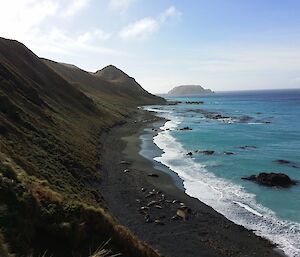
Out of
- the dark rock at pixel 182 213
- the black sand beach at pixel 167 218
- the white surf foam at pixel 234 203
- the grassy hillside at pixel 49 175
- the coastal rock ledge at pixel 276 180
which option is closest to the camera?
the grassy hillside at pixel 49 175

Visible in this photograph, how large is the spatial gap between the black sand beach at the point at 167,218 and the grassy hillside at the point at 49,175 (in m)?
2.26

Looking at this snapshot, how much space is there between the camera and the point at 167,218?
104 ft

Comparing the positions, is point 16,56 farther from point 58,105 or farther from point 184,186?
point 184,186

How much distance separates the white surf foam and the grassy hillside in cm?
1041

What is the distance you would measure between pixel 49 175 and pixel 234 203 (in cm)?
1707

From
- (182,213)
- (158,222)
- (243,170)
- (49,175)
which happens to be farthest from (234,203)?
(49,175)

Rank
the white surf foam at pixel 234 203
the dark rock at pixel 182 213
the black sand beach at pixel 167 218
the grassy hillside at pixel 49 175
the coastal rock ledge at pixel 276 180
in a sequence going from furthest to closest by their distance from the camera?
the coastal rock ledge at pixel 276 180
the dark rock at pixel 182 213
the white surf foam at pixel 234 203
the black sand beach at pixel 167 218
the grassy hillside at pixel 49 175

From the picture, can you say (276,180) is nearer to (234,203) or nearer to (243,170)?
(243,170)

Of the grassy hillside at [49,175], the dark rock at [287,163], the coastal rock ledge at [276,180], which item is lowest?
the dark rock at [287,163]

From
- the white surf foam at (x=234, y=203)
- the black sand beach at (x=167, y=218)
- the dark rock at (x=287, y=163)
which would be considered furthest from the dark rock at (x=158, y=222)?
the dark rock at (x=287, y=163)

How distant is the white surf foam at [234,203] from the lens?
28828 millimetres

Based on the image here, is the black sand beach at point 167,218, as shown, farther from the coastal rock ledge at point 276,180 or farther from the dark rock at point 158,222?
the coastal rock ledge at point 276,180

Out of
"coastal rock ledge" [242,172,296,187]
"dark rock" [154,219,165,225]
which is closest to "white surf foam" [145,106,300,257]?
"coastal rock ledge" [242,172,296,187]

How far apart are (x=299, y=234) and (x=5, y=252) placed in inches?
955
